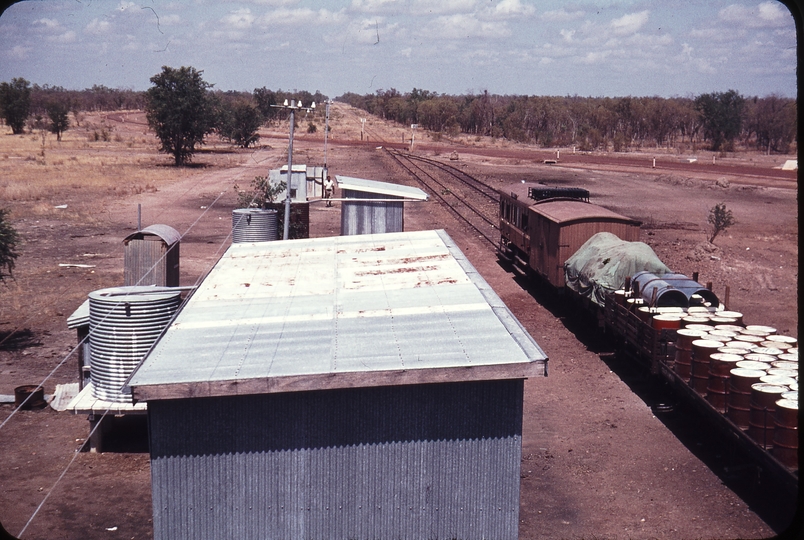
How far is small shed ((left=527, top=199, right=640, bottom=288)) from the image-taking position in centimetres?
1998

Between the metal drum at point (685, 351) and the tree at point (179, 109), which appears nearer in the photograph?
the metal drum at point (685, 351)

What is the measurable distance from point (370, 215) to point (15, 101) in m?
73.5

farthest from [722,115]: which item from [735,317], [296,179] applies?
[735,317]

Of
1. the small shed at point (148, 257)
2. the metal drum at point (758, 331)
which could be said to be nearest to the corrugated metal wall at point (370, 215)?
the small shed at point (148, 257)

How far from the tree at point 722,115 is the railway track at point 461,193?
35172mm

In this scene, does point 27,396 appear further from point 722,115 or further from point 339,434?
point 722,115

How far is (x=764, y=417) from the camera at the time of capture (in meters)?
10.2

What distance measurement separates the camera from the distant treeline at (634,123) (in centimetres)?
8150

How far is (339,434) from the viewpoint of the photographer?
27.7 feet

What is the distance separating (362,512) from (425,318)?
2.63m

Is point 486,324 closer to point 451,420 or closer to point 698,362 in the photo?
point 451,420

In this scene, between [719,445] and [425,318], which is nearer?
[425,318]

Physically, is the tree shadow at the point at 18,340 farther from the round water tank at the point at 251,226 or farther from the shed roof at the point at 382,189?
the shed roof at the point at 382,189

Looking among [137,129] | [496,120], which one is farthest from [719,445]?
[496,120]
